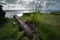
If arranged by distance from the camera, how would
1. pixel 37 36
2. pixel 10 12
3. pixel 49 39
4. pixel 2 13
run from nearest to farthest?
1. pixel 49 39
2. pixel 37 36
3. pixel 2 13
4. pixel 10 12

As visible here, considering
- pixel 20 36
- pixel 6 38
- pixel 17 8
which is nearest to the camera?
pixel 20 36

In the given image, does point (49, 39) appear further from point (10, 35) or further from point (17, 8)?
point (17, 8)

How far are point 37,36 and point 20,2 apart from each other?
5.68m

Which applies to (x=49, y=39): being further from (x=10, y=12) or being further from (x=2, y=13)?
(x=10, y=12)

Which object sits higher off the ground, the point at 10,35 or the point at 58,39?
the point at 58,39

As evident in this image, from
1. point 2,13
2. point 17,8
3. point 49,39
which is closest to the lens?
point 49,39

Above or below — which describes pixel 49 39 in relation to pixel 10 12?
above

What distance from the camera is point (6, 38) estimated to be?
10.7ft

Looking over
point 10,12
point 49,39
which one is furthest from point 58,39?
point 10,12

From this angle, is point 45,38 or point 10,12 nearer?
point 45,38

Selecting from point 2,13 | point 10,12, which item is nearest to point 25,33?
point 2,13

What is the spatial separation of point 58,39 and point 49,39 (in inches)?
5.9

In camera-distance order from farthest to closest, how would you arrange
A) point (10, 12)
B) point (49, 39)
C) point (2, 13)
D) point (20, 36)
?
point (10, 12), point (2, 13), point (20, 36), point (49, 39)

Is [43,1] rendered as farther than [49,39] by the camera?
Yes
